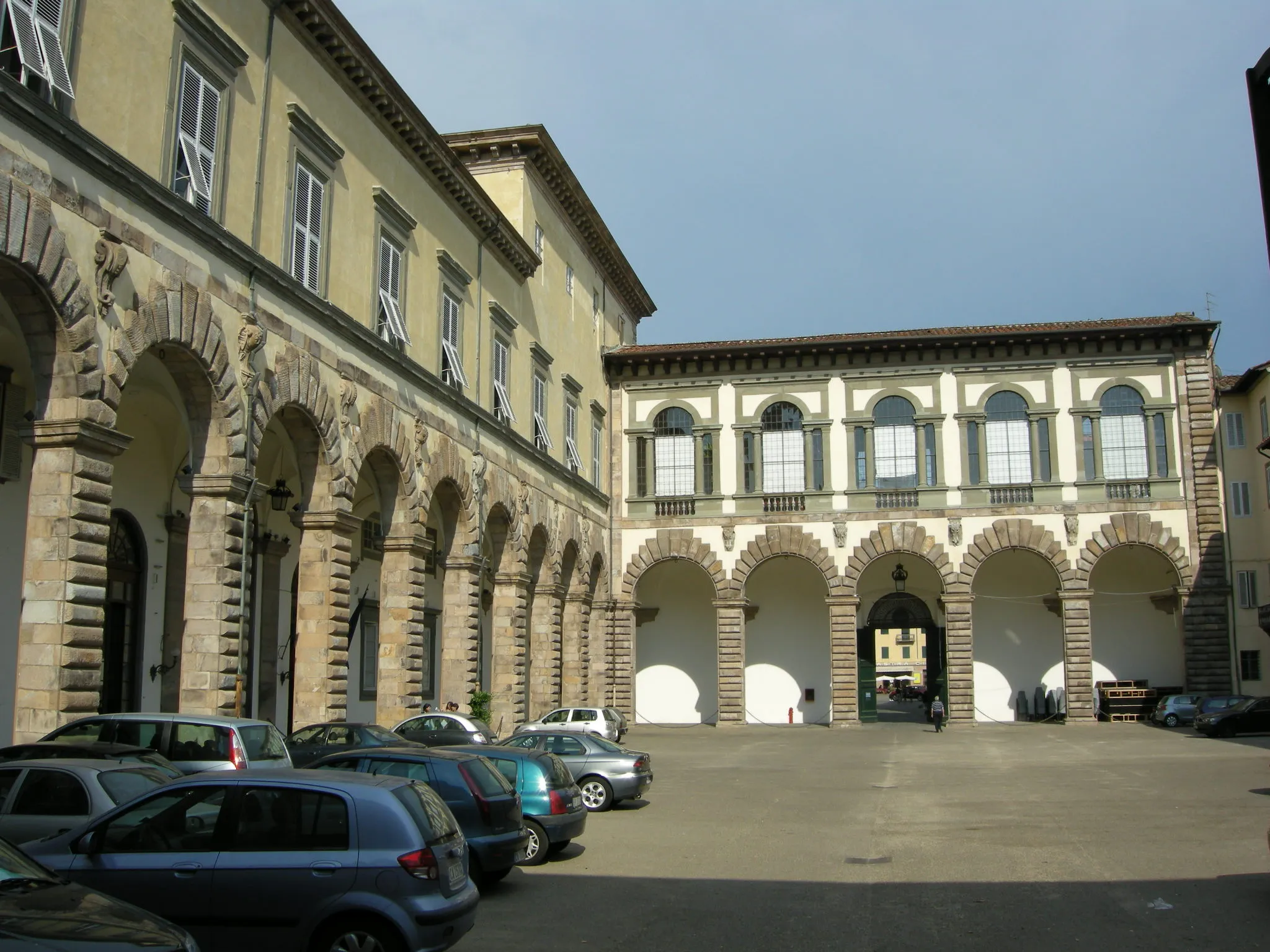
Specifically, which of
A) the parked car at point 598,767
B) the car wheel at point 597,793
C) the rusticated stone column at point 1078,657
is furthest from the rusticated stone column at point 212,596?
the rusticated stone column at point 1078,657

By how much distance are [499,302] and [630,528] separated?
13077 millimetres

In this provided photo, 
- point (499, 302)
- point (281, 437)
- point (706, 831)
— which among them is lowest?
point (706, 831)

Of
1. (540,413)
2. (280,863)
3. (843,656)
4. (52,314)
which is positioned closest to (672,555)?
(843,656)

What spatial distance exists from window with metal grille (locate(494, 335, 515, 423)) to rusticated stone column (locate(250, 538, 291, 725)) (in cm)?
658

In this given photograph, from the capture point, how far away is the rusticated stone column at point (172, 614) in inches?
866

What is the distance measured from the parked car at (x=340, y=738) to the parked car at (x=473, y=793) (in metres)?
5.79

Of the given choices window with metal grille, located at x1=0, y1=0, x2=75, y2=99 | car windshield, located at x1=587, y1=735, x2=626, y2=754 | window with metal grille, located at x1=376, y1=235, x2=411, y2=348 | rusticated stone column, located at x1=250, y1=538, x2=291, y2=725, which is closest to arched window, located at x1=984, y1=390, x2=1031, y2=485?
window with metal grille, located at x1=376, y1=235, x2=411, y2=348

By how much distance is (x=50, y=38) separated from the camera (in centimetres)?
1394

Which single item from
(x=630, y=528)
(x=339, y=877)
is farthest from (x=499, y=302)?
(x=339, y=877)

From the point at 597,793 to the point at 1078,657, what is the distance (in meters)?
24.1

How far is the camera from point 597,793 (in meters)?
18.2

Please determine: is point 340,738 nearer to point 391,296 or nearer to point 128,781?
point 128,781

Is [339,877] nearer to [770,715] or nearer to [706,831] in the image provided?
[706,831]

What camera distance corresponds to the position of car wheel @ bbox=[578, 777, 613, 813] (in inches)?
712
